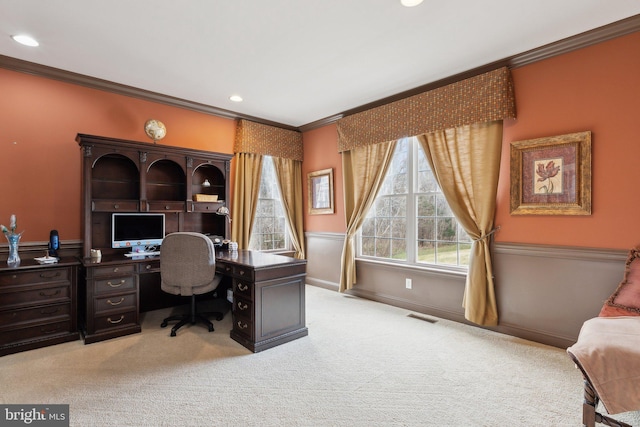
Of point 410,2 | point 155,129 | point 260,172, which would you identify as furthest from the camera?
point 260,172

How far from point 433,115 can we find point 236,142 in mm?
2857

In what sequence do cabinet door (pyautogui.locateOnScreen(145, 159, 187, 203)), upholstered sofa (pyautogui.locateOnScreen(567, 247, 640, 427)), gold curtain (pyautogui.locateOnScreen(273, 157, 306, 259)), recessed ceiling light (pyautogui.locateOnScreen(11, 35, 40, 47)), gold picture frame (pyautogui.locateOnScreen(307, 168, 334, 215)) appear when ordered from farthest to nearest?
1. gold curtain (pyautogui.locateOnScreen(273, 157, 306, 259))
2. gold picture frame (pyautogui.locateOnScreen(307, 168, 334, 215))
3. cabinet door (pyautogui.locateOnScreen(145, 159, 187, 203))
4. recessed ceiling light (pyautogui.locateOnScreen(11, 35, 40, 47))
5. upholstered sofa (pyautogui.locateOnScreen(567, 247, 640, 427))

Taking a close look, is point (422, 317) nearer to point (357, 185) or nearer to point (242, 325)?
point (357, 185)

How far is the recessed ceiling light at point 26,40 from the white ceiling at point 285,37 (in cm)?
7

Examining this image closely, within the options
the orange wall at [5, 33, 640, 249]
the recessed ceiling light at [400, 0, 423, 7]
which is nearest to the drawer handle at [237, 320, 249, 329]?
the orange wall at [5, 33, 640, 249]

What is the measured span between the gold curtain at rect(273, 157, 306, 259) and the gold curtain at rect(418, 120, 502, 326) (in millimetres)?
2610

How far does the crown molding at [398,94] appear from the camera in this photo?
2.61m

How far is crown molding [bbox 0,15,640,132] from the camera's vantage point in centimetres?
261

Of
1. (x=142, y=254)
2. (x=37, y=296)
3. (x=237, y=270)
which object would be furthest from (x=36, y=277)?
(x=237, y=270)

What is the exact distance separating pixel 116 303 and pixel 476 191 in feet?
12.8

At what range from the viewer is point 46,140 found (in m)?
3.37

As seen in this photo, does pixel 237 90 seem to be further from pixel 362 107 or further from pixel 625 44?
pixel 625 44

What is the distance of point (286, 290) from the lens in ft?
10.1

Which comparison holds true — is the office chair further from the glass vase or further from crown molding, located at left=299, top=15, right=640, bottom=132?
crown molding, located at left=299, top=15, right=640, bottom=132
